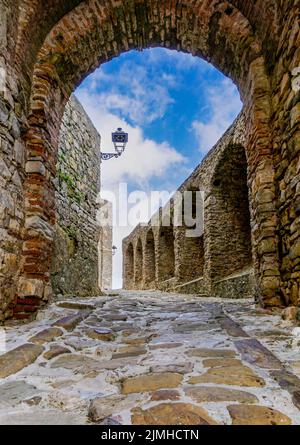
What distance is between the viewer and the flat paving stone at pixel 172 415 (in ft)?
3.70

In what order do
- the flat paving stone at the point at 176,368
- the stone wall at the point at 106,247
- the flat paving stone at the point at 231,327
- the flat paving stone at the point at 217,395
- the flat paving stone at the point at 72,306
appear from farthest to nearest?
1. the stone wall at the point at 106,247
2. the flat paving stone at the point at 72,306
3. the flat paving stone at the point at 231,327
4. the flat paving stone at the point at 176,368
5. the flat paving stone at the point at 217,395

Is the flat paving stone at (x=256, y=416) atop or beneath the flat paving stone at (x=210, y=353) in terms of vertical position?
beneath

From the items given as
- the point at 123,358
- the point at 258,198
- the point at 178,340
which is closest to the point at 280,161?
the point at 258,198

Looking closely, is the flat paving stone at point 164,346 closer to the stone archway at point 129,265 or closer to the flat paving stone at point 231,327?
the flat paving stone at point 231,327

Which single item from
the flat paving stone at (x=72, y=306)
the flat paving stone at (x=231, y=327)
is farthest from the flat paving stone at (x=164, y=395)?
the flat paving stone at (x=72, y=306)

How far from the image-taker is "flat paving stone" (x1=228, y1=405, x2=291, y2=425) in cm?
112

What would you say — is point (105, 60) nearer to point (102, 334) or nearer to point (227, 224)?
point (102, 334)

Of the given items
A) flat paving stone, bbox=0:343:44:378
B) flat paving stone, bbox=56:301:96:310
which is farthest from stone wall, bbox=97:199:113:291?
flat paving stone, bbox=0:343:44:378

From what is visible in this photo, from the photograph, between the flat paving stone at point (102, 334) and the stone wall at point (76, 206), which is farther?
the stone wall at point (76, 206)

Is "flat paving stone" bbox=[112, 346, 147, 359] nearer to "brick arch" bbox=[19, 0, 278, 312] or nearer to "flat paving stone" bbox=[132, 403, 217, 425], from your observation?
"flat paving stone" bbox=[132, 403, 217, 425]

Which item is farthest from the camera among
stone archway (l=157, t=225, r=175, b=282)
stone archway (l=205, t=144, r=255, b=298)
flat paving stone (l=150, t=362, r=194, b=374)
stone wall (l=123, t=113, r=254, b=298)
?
stone archway (l=157, t=225, r=175, b=282)

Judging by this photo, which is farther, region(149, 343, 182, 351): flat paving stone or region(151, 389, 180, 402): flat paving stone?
region(149, 343, 182, 351): flat paving stone

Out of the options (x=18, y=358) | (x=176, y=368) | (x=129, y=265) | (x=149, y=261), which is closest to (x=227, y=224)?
(x=176, y=368)

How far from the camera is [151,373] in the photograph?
1.63m
